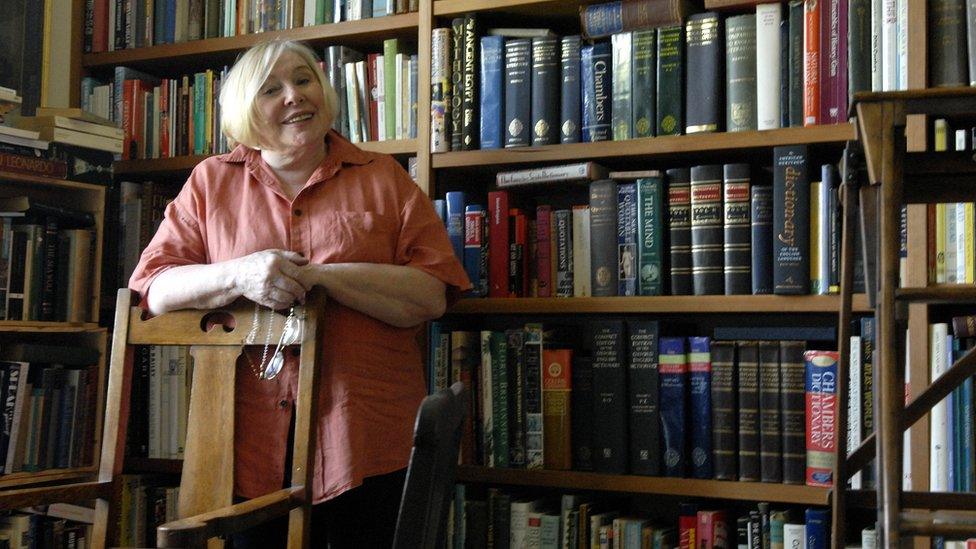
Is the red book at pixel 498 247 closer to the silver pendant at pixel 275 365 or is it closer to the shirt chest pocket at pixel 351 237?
the shirt chest pocket at pixel 351 237

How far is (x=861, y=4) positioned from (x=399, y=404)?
3.42ft

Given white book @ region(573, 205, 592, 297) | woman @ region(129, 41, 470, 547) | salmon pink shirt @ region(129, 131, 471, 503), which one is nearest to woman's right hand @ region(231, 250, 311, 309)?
woman @ region(129, 41, 470, 547)

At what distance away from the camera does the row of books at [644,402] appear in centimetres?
186

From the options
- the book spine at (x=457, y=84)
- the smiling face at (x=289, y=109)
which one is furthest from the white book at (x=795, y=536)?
the smiling face at (x=289, y=109)

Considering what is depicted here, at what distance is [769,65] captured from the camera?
1893mm

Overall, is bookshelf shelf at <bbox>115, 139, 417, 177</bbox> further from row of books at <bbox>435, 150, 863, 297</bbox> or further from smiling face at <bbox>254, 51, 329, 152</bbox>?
smiling face at <bbox>254, 51, 329, 152</bbox>

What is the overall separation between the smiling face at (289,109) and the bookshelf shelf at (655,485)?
716mm

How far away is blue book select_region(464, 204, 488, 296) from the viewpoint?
2104 mm

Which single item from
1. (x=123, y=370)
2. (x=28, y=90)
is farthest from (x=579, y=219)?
(x=28, y=90)

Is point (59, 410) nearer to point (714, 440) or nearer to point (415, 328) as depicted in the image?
point (415, 328)

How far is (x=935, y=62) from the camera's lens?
1765 millimetres

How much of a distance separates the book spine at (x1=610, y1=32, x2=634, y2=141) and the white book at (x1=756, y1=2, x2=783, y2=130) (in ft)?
0.78

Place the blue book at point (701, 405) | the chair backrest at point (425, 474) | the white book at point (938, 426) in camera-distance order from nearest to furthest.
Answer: the chair backrest at point (425, 474) < the white book at point (938, 426) < the blue book at point (701, 405)

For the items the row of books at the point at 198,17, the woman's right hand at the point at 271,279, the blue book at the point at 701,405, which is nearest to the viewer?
the woman's right hand at the point at 271,279
